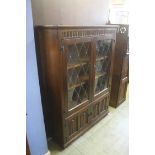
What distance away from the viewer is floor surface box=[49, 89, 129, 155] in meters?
2.00

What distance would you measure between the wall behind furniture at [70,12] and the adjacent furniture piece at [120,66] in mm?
469

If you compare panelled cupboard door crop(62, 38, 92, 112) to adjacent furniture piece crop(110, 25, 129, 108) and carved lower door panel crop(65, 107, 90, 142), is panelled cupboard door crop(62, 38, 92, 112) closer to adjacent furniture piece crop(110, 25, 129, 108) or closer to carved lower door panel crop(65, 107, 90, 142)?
carved lower door panel crop(65, 107, 90, 142)

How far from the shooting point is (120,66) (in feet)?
9.08

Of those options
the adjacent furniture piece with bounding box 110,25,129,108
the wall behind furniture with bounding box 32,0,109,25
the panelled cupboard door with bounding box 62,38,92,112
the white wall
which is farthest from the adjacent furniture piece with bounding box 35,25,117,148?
the white wall

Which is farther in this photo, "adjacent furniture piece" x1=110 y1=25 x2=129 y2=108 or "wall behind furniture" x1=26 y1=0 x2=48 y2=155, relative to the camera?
"adjacent furniture piece" x1=110 y1=25 x2=129 y2=108

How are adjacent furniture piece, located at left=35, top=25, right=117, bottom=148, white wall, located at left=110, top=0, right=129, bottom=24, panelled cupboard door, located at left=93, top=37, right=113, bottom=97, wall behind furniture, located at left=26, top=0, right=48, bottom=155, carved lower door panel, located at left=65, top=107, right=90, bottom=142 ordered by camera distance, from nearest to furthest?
wall behind furniture, located at left=26, top=0, right=48, bottom=155 → adjacent furniture piece, located at left=35, top=25, right=117, bottom=148 → carved lower door panel, located at left=65, top=107, right=90, bottom=142 → panelled cupboard door, located at left=93, top=37, right=113, bottom=97 → white wall, located at left=110, top=0, right=129, bottom=24

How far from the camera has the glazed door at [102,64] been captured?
2184 mm

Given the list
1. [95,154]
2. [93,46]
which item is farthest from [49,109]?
[93,46]

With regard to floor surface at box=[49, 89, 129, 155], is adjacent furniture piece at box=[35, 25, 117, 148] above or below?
above

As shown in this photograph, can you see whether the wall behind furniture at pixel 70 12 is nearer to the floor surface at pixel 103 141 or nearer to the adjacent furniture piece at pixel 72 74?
the adjacent furniture piece at pixel 72 74

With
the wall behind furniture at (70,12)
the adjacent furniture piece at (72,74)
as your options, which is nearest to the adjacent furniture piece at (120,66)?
the adjacent furniture piece at (72,74)

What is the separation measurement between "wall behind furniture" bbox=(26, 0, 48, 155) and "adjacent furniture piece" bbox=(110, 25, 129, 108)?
1.71m
